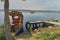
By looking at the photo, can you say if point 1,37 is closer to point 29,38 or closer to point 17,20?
point 29,38

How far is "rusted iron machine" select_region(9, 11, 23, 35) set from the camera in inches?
362

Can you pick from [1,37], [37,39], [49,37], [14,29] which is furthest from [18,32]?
[1,37]

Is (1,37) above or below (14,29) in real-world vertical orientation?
above

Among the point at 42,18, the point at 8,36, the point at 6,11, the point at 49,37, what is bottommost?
the point at 42,18

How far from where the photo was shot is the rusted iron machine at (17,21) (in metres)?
9.19

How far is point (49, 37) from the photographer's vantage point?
21.3 feet

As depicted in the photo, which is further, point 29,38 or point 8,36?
point 29,38

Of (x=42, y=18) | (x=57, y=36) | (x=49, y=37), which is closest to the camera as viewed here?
(x=49, y=37)

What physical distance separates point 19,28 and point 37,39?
222cm

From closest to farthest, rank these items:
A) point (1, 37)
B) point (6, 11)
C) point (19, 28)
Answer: point (6, 11) < point (1, 37) < point (19, 28)

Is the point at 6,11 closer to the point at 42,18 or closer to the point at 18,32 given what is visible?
the point at 18,32

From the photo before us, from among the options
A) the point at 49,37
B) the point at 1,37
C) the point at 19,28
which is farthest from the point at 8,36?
the point at 19,28

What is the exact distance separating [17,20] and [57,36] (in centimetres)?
344

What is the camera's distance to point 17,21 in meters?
10.0
